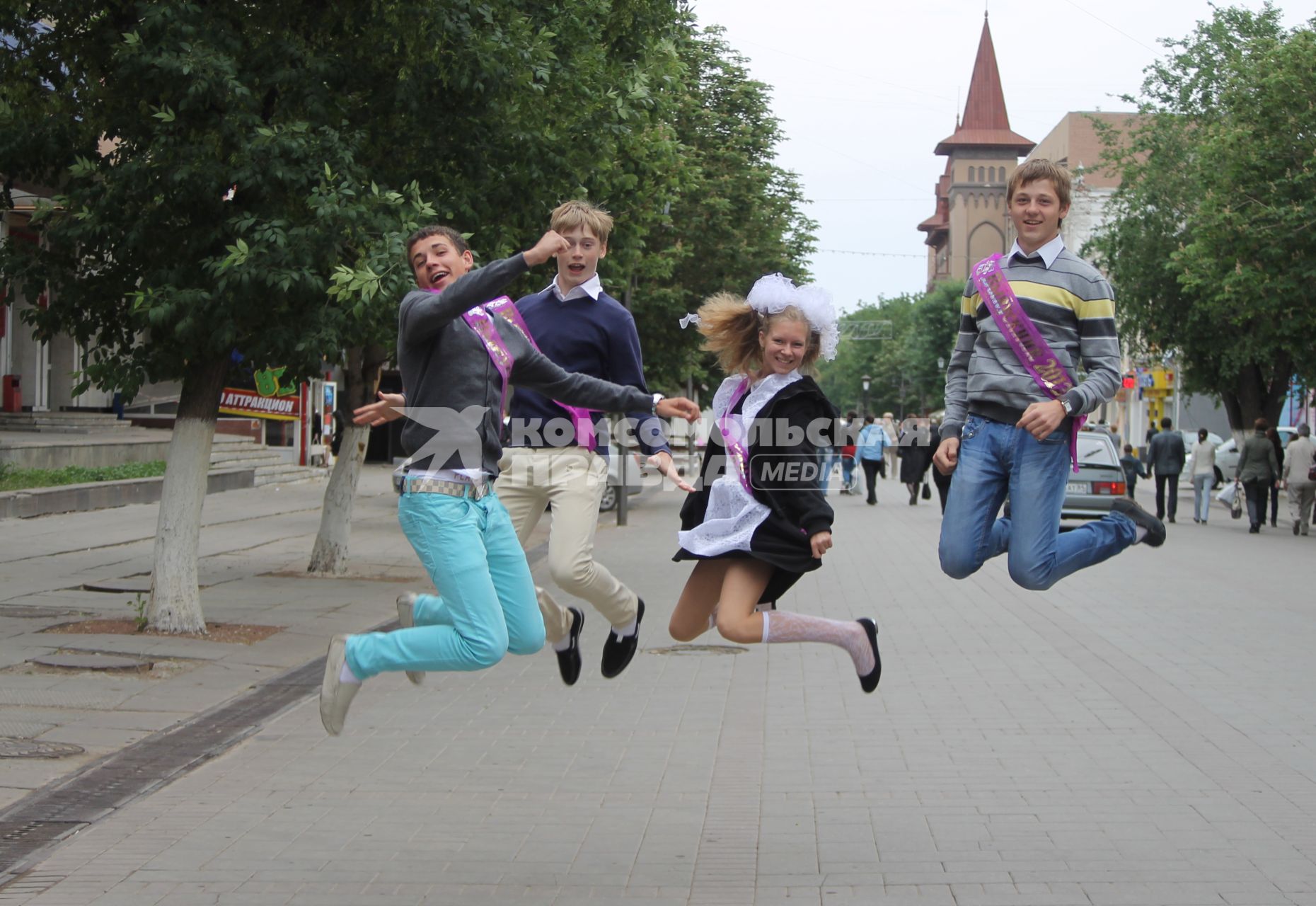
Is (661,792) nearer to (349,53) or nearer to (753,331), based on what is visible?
(753,331)

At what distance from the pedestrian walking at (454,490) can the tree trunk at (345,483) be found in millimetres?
10882

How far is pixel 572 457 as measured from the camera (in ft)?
21.9

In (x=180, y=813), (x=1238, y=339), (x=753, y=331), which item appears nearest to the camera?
(x=753, y=331)

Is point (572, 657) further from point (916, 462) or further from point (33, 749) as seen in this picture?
point (916, 462)

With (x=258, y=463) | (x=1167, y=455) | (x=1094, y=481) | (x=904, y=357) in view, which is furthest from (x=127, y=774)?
(x=904, y=357)

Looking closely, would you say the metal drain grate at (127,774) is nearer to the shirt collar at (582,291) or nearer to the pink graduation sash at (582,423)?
the pink graduation sash at (582,423)

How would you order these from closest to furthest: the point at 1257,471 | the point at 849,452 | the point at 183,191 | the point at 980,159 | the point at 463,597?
the point at 463,597 < the point at 183,191 < the point at 1257,471 < the point at 849,452 < the point at 980,159

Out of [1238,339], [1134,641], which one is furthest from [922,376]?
[1134,641]

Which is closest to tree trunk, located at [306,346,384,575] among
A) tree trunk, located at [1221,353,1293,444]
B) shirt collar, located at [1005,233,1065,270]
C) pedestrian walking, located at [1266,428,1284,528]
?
shirt collar, located at [1005,233,1065,270]

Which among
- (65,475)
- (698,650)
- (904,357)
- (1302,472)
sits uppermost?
(904,357)

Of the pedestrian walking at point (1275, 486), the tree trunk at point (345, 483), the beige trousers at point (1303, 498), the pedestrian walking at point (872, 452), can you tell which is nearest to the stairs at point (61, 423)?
the tree trunk at point (345, 483)

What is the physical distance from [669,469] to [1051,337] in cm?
158

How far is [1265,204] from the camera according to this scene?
29.0 meters

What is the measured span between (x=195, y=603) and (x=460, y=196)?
3959mm
